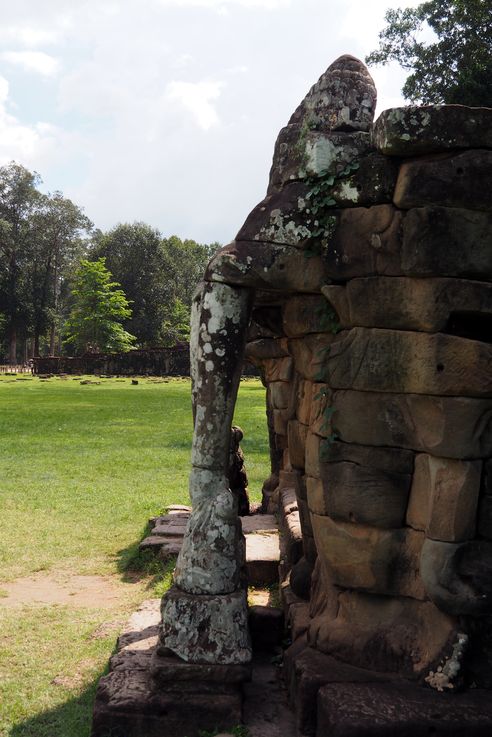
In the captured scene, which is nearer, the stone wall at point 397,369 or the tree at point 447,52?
the stone wall at point 397,369

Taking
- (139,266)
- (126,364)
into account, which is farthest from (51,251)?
(126,364)

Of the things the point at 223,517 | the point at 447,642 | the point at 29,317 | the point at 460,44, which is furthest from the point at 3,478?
the point at 29,317

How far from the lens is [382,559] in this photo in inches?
133

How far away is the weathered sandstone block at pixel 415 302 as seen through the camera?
3.18 m

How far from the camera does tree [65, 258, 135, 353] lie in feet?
145

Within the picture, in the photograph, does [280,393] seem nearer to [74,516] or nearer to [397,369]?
[397,369]

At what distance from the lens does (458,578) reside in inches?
126

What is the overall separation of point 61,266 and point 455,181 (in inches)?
2061

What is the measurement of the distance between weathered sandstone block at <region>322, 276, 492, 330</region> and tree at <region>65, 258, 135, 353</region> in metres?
41.7

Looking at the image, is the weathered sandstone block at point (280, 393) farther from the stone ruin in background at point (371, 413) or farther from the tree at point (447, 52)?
the tree at point (447, 52)

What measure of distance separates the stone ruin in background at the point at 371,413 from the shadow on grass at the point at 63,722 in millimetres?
723

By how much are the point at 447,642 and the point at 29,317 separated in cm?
5057

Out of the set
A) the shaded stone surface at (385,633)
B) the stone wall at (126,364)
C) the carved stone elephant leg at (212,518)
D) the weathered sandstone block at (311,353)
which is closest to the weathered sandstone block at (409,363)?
the weathered sandstone block at (311,353)

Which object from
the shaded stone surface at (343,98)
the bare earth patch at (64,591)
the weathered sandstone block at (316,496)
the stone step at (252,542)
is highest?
the shaded stone surface at (343,98)
